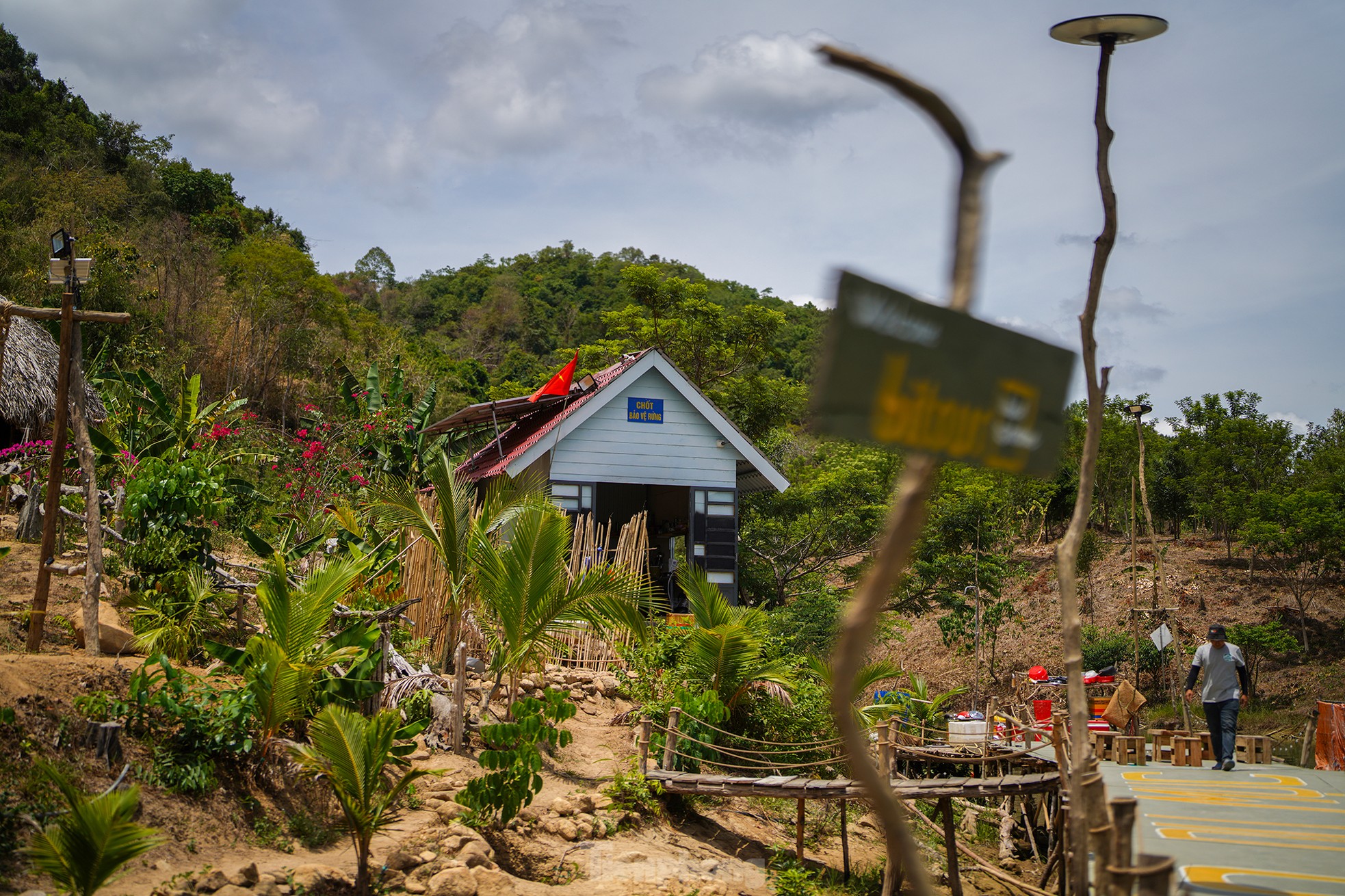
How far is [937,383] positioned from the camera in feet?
7.52

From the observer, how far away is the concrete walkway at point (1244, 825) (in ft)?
16.4

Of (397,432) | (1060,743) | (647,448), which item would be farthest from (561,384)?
(1060,743)

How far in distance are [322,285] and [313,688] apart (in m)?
19.6

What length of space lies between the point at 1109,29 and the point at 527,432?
13.2 metres

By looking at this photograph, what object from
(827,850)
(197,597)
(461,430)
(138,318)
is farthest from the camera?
(138,318)

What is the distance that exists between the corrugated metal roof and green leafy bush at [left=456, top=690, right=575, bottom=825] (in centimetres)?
631

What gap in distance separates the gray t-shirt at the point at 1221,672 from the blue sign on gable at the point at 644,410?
26.4 ft

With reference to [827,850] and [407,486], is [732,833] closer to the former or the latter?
[827,850]

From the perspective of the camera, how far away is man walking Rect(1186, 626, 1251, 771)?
930 cm

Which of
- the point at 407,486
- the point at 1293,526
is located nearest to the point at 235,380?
the point at 407,486

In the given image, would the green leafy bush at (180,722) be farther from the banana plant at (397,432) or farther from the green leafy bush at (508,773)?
the banana plant at (397,432)

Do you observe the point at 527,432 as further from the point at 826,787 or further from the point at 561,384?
the point at 826,787

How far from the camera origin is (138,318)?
20500 millimetres

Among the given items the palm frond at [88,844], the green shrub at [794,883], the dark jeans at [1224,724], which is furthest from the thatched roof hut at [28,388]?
the dark jeans at [1224,724]
